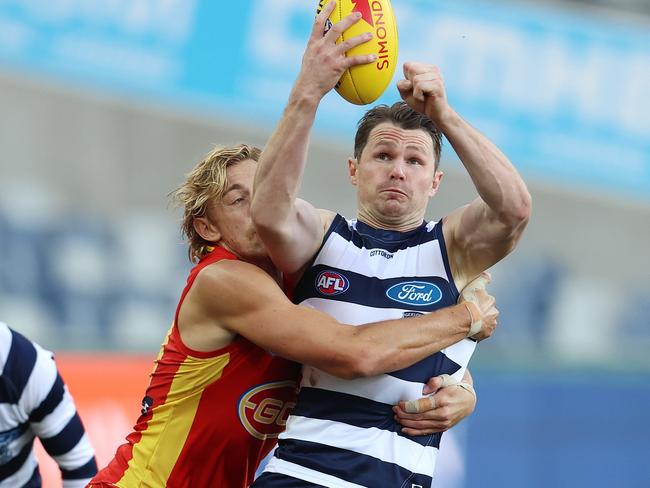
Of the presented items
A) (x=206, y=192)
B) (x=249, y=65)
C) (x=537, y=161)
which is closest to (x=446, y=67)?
(x=537, y=161)

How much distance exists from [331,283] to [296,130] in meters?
0.71

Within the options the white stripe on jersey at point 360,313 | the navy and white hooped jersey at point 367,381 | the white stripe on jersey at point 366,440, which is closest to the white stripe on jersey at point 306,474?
the navy and white hooped jersey at point 367,381

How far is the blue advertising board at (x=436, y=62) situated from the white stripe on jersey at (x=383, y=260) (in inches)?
305

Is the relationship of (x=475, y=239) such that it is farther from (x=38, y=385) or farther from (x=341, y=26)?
(x=38, y=385)

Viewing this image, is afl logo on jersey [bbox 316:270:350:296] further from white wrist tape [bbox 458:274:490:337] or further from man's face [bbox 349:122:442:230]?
white wrist tape [bbox 458:274:490:337]

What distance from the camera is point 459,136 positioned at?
3902 mm

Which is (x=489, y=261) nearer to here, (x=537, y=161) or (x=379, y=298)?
(x=379, y=298)

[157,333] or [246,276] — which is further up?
[157,333]

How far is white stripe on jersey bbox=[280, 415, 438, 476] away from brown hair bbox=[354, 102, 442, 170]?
1182 mm

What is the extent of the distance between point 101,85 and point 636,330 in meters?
7.27

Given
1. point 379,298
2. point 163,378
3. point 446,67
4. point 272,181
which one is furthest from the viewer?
point 446,67

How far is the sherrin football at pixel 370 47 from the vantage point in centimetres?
389

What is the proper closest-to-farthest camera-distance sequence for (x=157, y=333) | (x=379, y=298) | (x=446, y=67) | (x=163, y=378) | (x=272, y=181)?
1. (x=272, y=181)
2. (x=379, y=298)
3. (x=163, y=378)
4. (x=157, y=333)
5. (x=446, y=67)

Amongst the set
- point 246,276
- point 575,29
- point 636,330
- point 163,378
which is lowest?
point 163,378
